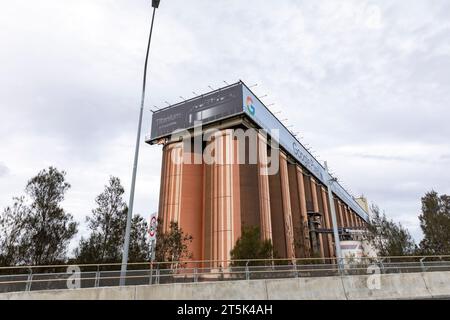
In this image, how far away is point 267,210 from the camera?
4431 cm

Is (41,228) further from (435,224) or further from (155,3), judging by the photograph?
(435,224)

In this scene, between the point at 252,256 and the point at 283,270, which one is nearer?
the point at 283,270

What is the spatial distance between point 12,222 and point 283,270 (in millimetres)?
17536

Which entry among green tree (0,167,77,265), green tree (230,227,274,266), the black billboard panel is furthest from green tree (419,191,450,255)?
green tree (0,167,77,265)

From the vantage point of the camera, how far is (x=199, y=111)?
48250 millimetres

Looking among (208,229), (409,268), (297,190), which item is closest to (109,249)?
(409,268)

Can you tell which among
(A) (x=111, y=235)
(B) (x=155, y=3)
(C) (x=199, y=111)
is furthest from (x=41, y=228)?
(C) (x=199, y=111)

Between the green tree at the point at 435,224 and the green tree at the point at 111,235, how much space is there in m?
34.1

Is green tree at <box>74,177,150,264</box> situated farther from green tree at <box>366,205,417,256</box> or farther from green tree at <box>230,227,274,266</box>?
green tree at <box>366,205,417,256</box>

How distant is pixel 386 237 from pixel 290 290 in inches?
912

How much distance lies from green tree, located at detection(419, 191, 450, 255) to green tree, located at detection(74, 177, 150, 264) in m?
34.1
